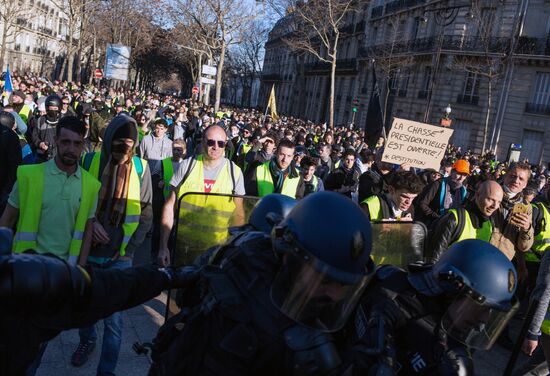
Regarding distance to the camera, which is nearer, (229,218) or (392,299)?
(392,299)

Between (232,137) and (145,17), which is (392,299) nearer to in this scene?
(232,137)

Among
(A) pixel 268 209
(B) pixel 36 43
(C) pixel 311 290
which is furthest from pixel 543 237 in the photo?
(B) pixel 36 43

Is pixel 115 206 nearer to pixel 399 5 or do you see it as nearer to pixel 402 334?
pixel 402 334

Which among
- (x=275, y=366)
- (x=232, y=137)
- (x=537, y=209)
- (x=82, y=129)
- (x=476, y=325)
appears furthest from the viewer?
(x=232, y=137)

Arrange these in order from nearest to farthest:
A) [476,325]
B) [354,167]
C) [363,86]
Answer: [476,325] < [354,167] < [363,86]

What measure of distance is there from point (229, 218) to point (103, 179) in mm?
1069

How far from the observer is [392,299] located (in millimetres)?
1868

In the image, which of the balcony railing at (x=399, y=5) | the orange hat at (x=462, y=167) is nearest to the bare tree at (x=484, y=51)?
the balcony railing at (x=399, y=5)

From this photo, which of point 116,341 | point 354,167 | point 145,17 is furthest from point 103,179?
point 145,17

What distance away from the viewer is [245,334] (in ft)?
4.83

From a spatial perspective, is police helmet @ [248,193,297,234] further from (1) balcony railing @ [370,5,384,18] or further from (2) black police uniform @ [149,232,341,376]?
(1) balcony railing @ [370,5,384,18]

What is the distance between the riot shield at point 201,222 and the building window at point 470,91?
30678mm

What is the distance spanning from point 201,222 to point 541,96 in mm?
29490

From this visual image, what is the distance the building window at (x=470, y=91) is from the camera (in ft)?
100
